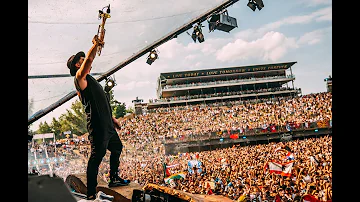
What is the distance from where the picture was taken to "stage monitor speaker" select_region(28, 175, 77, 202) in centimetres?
131

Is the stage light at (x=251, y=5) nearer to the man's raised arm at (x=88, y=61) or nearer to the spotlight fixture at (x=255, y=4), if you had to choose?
the spotlight fixture at (x=255, y=4)

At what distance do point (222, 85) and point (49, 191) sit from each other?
2316cm

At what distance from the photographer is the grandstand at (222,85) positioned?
75.3 feet

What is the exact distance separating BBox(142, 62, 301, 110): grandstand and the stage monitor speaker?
20.7 meters

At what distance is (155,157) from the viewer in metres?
10.8

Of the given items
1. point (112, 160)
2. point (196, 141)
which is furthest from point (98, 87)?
point (196, 141)

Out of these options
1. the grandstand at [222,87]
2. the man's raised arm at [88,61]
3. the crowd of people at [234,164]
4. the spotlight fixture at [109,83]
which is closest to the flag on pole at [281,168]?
the crowd of people at [234,164]

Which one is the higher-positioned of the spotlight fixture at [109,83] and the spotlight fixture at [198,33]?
the spotlight fixture at [198,33]

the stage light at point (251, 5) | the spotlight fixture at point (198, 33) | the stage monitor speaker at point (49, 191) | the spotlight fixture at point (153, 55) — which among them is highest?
the stage light at point (251, 5)

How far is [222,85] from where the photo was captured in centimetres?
2406

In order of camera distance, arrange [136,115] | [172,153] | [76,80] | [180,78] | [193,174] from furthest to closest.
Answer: [180,78] < [136,115] < [172,153] < [193,174] < [76,80]

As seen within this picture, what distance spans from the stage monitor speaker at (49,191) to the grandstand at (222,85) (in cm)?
2073
